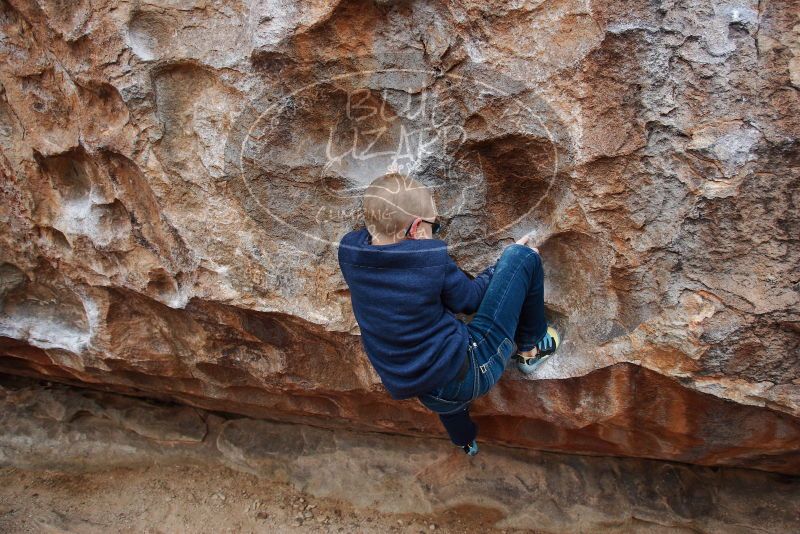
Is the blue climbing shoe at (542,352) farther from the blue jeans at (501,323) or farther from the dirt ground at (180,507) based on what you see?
the dirt ground at (180,507)

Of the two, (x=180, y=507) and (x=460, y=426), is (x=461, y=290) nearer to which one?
(x=460, y=426)

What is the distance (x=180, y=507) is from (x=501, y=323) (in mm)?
1676

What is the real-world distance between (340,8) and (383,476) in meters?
1.71

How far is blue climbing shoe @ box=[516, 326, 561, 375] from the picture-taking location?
1.78 m

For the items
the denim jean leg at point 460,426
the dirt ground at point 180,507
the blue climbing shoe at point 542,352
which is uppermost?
the blue climbing shoe at point 542,352

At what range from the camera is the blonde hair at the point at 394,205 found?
1560mm

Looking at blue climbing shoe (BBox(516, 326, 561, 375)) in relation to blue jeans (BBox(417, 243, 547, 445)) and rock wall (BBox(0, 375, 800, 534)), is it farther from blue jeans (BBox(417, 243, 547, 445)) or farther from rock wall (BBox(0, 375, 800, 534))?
rock wall (BBox(0, 375, 800, 534))

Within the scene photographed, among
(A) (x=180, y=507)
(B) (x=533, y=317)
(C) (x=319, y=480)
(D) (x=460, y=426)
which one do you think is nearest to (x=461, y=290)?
(B) (x=533, y=317)

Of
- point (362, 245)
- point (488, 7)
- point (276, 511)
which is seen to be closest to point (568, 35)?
point (488, 7)

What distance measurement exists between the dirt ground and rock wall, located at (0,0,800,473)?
663mm

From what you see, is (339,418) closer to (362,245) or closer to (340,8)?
(362,245)

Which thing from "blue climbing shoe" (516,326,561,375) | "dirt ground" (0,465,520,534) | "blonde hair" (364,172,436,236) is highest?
"blonde hair" (364,172,436,236)

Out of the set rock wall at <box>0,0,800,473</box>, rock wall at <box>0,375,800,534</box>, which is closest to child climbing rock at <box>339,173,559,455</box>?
rock wall at <box>0,0,800,473</box>

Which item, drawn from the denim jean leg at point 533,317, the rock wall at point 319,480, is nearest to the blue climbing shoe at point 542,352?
the denim jean leg at point 533,317
